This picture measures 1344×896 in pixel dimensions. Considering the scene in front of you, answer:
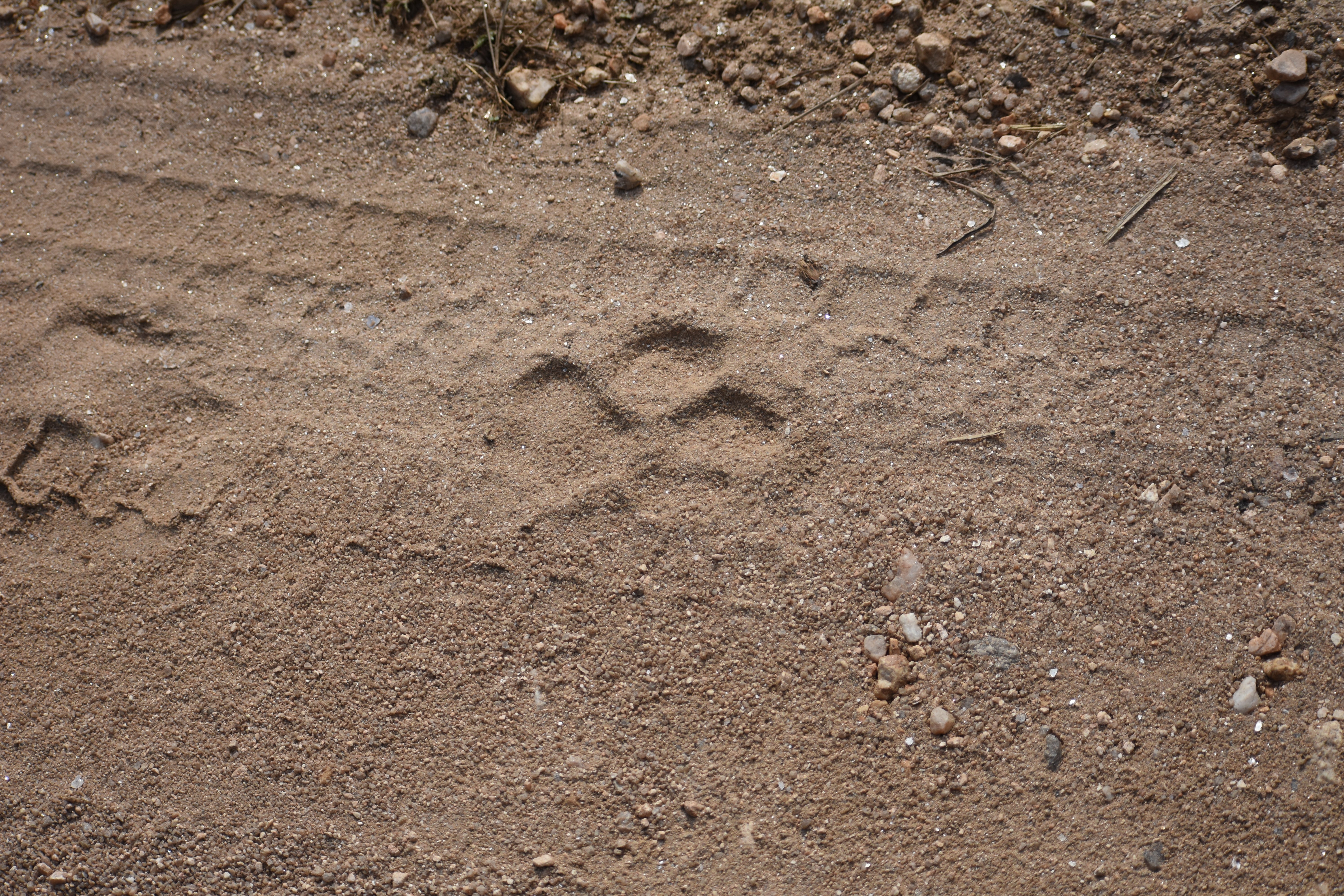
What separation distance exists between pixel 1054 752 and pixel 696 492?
99 cm

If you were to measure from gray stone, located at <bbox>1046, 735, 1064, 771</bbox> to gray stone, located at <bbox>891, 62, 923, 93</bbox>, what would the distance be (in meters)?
1.65

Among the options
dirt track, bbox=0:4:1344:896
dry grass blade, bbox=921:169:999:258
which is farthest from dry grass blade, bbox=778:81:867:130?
dry grass blade, bbox=921:169:999:258

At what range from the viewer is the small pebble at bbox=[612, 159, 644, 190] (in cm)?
A: 211

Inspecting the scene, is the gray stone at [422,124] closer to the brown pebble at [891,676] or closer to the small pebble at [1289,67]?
the brown pebble at [891,676]

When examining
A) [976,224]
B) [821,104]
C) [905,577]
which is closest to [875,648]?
[905,577]

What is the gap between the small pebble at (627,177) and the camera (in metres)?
2.11

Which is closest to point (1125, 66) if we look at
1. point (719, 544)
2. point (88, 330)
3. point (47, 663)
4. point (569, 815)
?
point (719, 544)

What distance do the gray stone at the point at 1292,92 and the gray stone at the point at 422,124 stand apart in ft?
7.21

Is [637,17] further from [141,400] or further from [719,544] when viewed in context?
[141,400]

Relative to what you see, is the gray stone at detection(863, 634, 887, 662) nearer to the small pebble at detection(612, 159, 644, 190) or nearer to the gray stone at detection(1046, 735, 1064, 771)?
the gray stone at detection(1046, 735, 1064, 771)

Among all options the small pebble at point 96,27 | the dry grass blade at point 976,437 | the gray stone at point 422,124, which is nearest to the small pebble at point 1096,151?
the dry grass blade at point 976,437

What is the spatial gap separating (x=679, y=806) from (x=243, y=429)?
4.67 feet

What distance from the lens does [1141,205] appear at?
202 cm

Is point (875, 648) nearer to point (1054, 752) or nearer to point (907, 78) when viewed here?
point (1054, 752)
